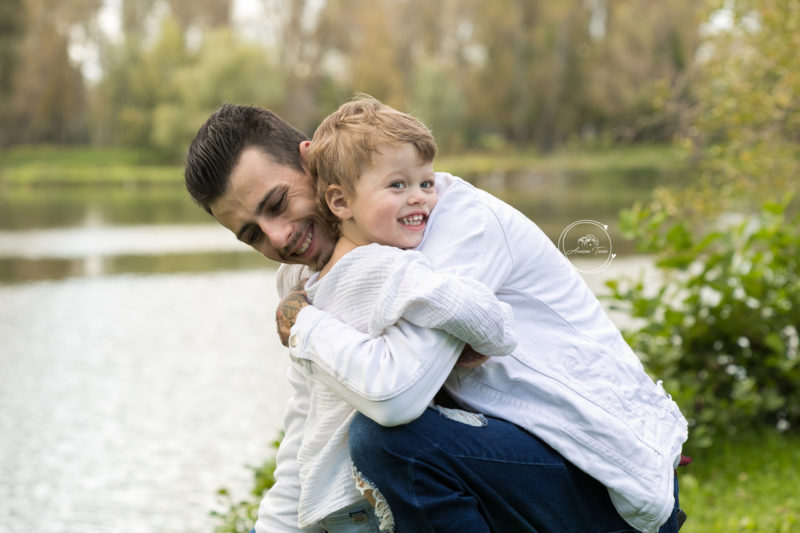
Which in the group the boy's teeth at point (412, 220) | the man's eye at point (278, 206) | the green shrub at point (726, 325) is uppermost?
the boy's teeth at point (412, 220)

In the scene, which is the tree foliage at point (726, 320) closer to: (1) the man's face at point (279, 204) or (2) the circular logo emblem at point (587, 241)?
(2) the circular logo emblem at point (587, 241)

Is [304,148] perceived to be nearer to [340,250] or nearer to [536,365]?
[340,250]

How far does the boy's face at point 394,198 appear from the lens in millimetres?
2053

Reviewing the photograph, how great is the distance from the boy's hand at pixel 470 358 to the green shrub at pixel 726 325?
268 cm

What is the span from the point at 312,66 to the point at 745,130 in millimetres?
48579

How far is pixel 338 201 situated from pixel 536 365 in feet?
1.82

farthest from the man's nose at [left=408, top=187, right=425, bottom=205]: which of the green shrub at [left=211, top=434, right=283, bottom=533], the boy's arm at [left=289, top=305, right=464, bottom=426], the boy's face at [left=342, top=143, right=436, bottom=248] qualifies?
the green shrub at [left=211, top=434, right=283, bottom=533]

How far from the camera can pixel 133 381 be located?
8586 mm

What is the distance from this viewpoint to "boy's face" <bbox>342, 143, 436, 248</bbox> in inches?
80.8

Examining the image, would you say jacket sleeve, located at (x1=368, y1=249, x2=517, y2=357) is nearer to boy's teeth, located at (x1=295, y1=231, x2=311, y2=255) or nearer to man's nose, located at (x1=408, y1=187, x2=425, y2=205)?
man's nose, located at (x1=408, y1=187, x2=425, y2=205)

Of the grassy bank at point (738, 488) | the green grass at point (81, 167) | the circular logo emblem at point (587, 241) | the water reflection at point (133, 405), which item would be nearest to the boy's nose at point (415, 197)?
the circular logo emblem at point (587, 241)

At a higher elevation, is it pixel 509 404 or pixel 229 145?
pixel 229 145

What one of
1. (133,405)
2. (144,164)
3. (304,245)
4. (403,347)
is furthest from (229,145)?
(144,164)

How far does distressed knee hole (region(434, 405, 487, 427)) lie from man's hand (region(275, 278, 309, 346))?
36cm
